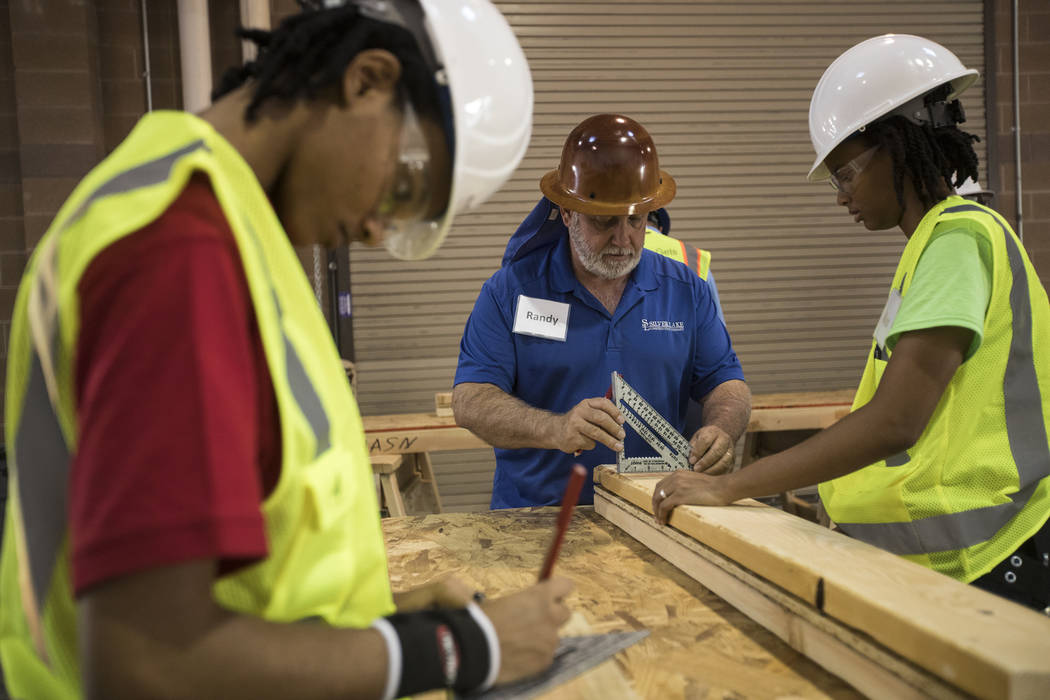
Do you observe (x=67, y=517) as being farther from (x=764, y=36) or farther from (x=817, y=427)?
(x=764, y=36)

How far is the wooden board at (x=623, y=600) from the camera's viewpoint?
1340mm

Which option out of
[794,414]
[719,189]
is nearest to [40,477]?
[794,414]

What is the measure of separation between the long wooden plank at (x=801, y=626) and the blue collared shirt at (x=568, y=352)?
0.84 m

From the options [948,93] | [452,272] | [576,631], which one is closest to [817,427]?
[452,272]

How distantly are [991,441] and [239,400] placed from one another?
173 centimetres

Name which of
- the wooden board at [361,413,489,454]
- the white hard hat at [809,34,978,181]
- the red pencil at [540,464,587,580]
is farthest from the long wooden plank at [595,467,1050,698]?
the wooden board at [361,413,489,454]

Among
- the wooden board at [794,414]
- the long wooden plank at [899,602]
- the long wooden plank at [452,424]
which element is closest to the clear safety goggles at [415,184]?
the long wooden plank at [899,602]

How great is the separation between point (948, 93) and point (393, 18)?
1693 millimetres

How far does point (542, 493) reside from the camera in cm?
292

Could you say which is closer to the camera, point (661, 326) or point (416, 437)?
point (661, 326)

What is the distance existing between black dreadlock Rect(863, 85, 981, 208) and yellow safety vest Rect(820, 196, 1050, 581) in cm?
19

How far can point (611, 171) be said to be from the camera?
2.79 metres

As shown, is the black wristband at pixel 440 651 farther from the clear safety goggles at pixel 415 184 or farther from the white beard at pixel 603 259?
the white beard at pixel 603 259

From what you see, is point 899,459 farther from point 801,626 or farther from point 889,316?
point 801,626
